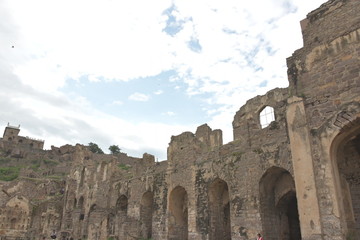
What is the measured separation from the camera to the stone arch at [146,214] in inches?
764

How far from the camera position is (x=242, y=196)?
13352mm

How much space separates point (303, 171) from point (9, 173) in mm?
55142

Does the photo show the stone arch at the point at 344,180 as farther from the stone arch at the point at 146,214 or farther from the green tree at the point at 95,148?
the green tree at the point at 95,148

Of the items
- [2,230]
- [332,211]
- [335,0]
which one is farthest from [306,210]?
[2,230]

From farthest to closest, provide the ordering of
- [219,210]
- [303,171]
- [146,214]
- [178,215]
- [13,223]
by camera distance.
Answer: [13,223], [146,214], [178,215], [219,210], [303,171]

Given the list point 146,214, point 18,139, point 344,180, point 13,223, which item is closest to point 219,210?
point 146,214

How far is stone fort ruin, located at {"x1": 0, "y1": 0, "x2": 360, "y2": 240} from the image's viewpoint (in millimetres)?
7527

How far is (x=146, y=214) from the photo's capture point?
65.7ft

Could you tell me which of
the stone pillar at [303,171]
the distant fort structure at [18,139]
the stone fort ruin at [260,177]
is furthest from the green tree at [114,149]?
the stone pillar at [303,171]

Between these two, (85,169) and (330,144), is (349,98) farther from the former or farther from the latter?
(85,169)

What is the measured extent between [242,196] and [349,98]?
7.10 metres

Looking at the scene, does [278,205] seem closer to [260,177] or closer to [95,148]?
[260,177]

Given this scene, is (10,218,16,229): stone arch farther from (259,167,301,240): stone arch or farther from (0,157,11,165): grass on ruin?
(0,157,11,165): grass on ruin

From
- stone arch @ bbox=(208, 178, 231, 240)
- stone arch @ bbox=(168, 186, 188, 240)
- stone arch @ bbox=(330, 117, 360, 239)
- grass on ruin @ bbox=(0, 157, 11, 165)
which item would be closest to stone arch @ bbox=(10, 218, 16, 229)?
stone arch @ bbox=(168, 186, 188, 240)
